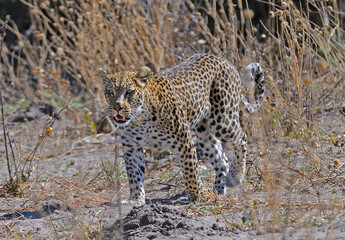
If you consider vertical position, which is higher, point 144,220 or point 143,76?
point 143,76

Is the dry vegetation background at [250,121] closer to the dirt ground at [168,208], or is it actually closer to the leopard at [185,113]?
the dirt ground at [168,208]

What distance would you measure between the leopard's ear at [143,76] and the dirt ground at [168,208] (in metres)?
0.93

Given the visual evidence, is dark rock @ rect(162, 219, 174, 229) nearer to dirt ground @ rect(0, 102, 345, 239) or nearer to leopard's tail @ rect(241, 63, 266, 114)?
dirt ground @ rect(0, 102, 345, 239)

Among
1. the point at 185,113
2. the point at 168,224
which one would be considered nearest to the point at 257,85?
the point at 185,113

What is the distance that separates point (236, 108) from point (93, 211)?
6.26 ft

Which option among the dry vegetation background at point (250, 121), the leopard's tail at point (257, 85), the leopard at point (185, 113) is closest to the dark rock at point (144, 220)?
the dry vegetation background at point (250, 121)

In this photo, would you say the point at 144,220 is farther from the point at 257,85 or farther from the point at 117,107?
the point at 257,85

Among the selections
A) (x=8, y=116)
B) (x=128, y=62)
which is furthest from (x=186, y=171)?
(x=8, y=116)

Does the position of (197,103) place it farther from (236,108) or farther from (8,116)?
(8,116)

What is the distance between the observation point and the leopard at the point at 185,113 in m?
5.41

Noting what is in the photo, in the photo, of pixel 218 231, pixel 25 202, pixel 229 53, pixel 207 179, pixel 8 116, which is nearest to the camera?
pixel 218 231

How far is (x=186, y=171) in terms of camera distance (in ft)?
18.8

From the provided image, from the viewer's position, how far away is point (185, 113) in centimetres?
579

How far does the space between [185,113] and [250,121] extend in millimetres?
623
